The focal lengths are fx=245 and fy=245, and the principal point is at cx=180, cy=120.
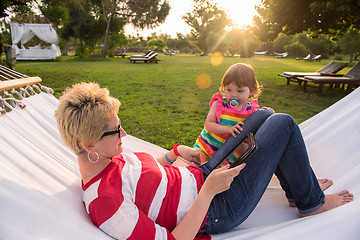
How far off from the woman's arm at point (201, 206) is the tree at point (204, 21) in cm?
4970

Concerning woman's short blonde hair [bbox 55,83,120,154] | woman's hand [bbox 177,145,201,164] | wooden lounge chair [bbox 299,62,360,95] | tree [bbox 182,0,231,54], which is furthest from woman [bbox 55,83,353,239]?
tree [bbox 182,0,231,54]

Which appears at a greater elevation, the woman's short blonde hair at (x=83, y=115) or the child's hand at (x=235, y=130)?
the woman's short blonde hair at (x=83, y=115)

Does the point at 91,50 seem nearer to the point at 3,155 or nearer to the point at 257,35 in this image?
the point at 257,35

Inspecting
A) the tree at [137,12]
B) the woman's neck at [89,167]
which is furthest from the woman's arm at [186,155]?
the tree at [137,12]

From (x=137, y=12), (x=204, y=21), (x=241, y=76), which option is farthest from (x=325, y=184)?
(x=204, y=21)

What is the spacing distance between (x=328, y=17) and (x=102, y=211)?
994 centimetres

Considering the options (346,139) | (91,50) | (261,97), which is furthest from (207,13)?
(346,139)

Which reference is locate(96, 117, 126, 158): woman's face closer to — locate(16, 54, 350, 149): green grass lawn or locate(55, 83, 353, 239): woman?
locate(55, 83, 353, 239): woman

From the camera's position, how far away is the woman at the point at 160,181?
1.16 metres

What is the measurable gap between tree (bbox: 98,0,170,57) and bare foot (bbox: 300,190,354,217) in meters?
24.8

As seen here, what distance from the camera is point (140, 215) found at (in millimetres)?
1169

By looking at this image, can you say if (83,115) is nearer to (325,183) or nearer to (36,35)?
(325,183)

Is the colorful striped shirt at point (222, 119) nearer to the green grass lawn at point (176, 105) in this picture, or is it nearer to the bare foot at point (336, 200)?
the bare foot at point (336, 200)

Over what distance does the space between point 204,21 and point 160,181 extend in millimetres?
55900
